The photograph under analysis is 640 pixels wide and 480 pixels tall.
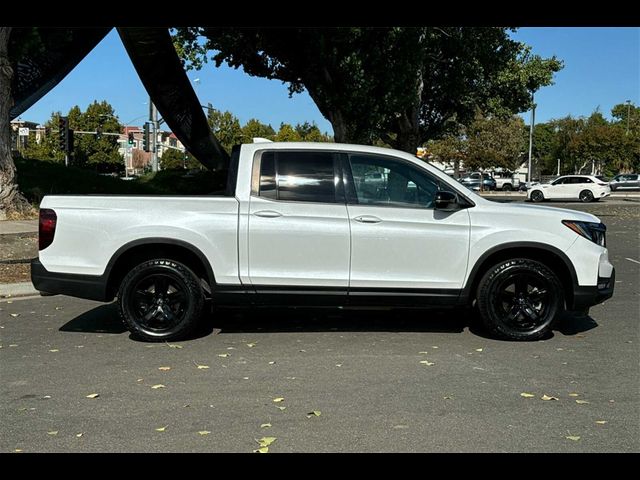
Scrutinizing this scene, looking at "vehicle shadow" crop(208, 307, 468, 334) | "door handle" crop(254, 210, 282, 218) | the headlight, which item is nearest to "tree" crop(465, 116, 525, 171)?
"vehicle shadow" crop(208, 307, 468, 334)

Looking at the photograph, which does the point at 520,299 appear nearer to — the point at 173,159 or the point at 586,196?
the point at 586,196

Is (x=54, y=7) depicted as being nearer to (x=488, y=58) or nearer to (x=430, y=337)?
(x=430, y=337)

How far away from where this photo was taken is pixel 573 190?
37.0 metres

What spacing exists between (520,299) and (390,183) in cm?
173

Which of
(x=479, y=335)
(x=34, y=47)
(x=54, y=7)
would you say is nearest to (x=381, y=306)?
(x=479, y=335)

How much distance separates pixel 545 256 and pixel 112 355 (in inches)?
169

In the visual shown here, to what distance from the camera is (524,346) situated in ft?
20.2

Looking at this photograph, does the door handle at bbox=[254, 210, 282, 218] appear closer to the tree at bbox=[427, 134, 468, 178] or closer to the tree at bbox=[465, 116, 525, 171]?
the tree at bbox=[427, 134, 468, 178]

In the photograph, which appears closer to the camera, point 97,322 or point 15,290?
point 97,322

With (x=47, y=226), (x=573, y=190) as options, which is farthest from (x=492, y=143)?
(x=47, y=226)

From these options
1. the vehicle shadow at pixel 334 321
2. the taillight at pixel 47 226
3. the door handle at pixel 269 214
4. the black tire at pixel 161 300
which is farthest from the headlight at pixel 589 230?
the taillight at pixel 47 226

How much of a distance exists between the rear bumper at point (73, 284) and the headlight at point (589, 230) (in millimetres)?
4599

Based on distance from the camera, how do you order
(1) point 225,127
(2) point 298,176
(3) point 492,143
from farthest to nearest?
(1) point 225,127, (3) point 492,143, (2) point 298,176

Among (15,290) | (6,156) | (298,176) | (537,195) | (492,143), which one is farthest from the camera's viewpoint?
(492,143)
